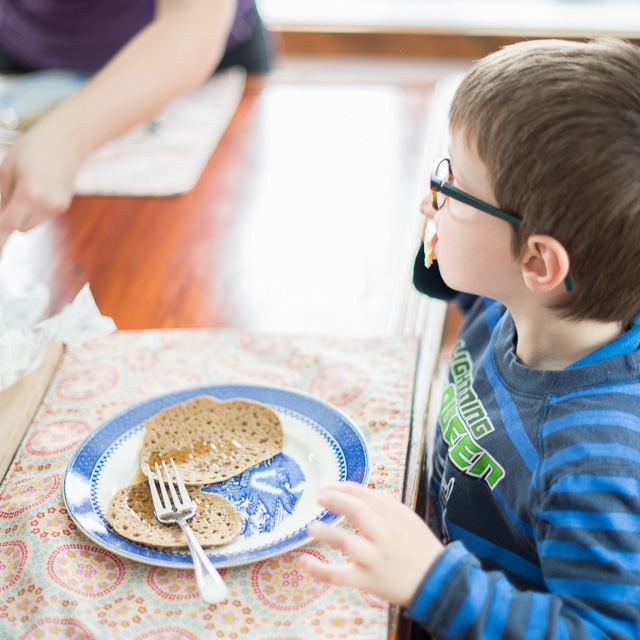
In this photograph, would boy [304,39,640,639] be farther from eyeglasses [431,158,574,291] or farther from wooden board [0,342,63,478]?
wooden board [0,342,63,478]

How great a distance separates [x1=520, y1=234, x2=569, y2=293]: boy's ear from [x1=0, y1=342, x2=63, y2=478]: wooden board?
0.63 metres

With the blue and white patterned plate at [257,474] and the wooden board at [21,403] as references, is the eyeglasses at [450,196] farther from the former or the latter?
the wooden board at [21,403]

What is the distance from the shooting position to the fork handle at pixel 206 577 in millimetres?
698

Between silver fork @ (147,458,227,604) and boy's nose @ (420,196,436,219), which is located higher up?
boy's nose @ (420,196,436,219)

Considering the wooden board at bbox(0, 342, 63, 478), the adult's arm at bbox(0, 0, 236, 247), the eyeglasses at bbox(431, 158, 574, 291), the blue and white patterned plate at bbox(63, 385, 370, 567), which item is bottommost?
the wooden board at bbox(0, 342, 63, 478)

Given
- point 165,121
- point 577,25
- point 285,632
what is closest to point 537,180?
point 285,632

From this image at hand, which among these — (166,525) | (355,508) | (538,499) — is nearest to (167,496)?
(166,525)

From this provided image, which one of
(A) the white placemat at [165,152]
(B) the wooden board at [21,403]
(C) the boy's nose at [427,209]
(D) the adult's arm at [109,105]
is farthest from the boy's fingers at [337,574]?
(A) the white placemat at [165,152]

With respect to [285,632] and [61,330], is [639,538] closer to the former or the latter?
[285,632]

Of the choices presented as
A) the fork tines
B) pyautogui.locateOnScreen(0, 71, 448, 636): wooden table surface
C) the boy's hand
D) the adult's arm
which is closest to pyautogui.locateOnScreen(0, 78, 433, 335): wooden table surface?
pyautogui.locateOnScreen(0, 71, 448, 636): wooden table surface

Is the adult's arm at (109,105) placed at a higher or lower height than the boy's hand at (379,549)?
higher

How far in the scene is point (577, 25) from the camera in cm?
313

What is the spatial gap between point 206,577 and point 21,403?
1.33ft

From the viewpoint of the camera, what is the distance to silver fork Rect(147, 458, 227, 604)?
2.30 feet
